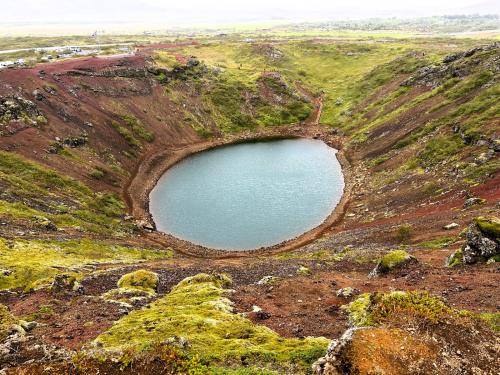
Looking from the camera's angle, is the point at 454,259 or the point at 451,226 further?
the point at 451,226

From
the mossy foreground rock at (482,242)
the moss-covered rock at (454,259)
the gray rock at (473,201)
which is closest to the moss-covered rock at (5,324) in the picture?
the moss-covered rock at (454,259)

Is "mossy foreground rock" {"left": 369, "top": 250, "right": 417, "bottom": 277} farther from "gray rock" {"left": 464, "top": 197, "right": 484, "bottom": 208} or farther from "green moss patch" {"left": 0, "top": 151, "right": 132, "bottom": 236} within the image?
"green moss patch" {"left": 0, "top": 151, "right": 132, "bottom": 236}

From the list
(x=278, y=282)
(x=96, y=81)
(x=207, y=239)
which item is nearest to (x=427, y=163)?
(x=207, y=239)

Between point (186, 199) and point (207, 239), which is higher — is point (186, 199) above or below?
above

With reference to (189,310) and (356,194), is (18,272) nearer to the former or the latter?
(189,310)

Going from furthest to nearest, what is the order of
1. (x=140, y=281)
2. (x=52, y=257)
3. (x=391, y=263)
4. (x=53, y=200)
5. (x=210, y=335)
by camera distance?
(x=53, y=200)
(x=52, y=257)
(x=391, y=263)
(x=140, y=281)
(x=210, y=335)

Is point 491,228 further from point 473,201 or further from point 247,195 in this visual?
point 247,195

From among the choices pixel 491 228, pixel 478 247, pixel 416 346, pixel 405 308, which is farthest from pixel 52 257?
pixel 491 228
